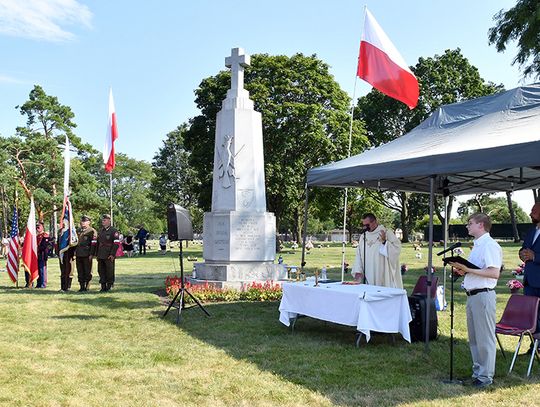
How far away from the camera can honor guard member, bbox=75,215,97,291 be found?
14367mm

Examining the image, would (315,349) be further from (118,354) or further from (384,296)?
(118,354)

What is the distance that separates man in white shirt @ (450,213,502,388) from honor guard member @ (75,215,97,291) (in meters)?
10.8

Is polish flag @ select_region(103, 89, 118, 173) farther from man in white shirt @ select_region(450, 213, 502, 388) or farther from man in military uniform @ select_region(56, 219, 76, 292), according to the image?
man in white shirt @ select_region(450, 213, 502, 388)

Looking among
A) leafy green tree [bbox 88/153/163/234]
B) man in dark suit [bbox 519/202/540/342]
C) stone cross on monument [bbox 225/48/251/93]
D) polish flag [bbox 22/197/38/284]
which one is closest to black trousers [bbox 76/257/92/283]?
polish flag [bbox 22/197/38/284]

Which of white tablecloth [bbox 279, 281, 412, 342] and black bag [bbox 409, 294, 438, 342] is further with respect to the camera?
black bag [bbox 409, 294, 438, 342]

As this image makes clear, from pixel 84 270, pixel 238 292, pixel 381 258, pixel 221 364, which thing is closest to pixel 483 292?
pixel 221 364

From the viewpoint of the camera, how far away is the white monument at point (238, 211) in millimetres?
13711

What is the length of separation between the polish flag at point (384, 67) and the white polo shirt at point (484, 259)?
12.7ft

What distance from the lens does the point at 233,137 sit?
46.6 ft

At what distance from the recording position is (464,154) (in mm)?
6805

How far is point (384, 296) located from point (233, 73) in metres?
9.21

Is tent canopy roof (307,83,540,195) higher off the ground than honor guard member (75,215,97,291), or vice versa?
tent canopy roof (307,83,540,195)

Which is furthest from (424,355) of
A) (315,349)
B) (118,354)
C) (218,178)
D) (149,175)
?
(149,175)

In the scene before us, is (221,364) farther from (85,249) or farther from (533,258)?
(85,249)
